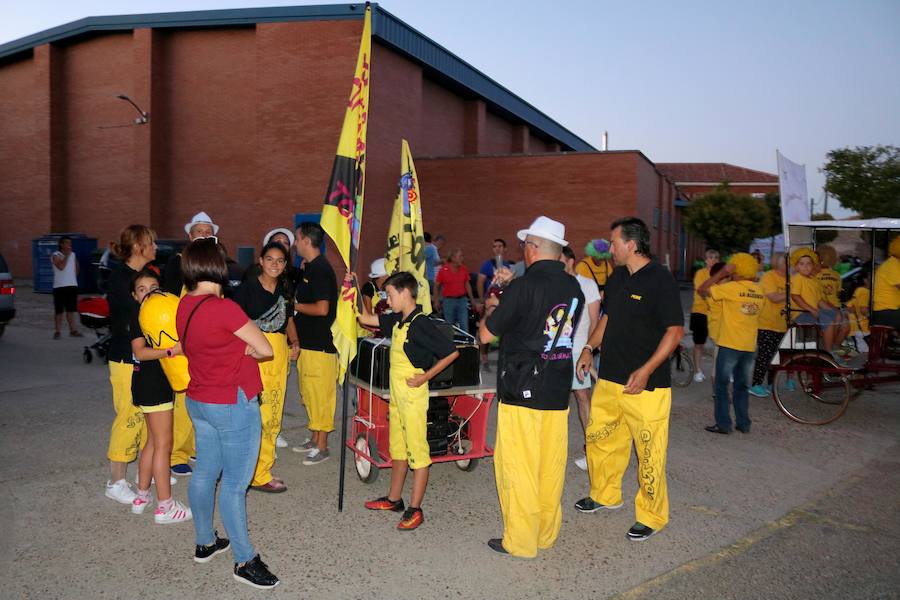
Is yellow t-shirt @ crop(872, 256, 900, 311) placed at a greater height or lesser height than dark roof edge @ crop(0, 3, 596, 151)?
lesser

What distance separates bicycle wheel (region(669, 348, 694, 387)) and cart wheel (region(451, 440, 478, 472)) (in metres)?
5.06

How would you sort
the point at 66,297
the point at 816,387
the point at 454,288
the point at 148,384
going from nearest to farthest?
the point at 148,384, the point at 816,387, the point at 454,288, the point at 66,297

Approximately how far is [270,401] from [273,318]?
642 millimetres

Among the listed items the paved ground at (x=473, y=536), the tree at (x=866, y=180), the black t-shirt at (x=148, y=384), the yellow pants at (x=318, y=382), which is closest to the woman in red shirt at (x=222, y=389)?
the paved ground at (x=473, y=536)

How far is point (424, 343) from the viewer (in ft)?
15.1

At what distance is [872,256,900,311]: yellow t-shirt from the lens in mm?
8117

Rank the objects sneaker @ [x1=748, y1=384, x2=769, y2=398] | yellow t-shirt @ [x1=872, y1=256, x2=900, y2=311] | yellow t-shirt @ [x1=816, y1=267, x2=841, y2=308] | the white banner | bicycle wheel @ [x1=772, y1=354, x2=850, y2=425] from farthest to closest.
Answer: sneaker @ [x1=748, y1=384, x2=769, y2=398] < yellow t-shirt @ [x1=816, y1=267, x2=841, y2=308] < the white banner < yellow t-shirt @ [x1=872, y1=256, x2=900, y2=311] < bicycle wheel @ [x1=772, y1=354, x2=850, y2=425]

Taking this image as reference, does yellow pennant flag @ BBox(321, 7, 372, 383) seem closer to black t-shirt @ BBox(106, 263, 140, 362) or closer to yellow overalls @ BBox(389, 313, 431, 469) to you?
yellow overalls @ BBox(389, 313, 431, 469)

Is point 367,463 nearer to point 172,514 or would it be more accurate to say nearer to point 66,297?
point 172,514

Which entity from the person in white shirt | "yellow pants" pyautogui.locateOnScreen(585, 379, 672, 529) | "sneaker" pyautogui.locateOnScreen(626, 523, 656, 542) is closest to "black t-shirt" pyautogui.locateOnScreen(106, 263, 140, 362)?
"yellow pants" pyautogui.locateOnScreen(585, 379, 672, 529)

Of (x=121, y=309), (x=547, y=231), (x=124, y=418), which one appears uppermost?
(x=547, y=231)

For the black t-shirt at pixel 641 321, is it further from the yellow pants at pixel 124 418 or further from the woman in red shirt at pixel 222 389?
the yellow pants at pixel 124 418

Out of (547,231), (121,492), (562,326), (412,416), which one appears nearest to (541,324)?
(562,326)

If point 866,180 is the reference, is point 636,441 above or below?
below
